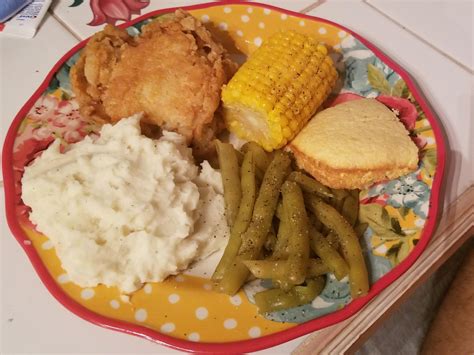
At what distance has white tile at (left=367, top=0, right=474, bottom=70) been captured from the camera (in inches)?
70.9

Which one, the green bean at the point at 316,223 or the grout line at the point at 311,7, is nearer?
the green bean at the point at 316,223

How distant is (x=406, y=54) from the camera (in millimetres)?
1750

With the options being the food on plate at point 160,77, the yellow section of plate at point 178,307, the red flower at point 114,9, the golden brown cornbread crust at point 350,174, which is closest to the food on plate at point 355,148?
the golden brown cornbread crust at point 350,174

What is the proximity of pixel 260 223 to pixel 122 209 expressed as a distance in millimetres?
329

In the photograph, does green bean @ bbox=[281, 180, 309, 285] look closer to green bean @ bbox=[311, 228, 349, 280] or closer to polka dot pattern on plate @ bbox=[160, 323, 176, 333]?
green bean @ bbox=[311, 228, 349, 280]

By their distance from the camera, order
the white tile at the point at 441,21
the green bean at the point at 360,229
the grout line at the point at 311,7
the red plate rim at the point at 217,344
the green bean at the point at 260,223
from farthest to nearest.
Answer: the grout line at the point at 311,7 → the white tile at the point at 441,21 → the green bean at the point at 360,229 → the green bean at the point at 260,223 → the red plate rim at the point at 217,344

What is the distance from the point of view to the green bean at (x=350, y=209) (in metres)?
1.29

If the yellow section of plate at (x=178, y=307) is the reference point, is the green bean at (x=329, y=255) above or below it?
above

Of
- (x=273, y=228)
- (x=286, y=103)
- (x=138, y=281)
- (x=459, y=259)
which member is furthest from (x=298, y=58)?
(x=459, y=259)

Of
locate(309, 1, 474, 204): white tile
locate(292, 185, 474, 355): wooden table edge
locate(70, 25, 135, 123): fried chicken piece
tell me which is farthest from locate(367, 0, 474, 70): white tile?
locate(70, 25, 135, 123): fried chicken piece

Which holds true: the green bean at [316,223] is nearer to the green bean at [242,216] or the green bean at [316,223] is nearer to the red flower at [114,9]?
the green bean at [242,216]

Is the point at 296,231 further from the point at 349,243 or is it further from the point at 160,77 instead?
the point at 160,77

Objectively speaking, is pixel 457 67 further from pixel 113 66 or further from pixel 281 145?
pixel 113 66

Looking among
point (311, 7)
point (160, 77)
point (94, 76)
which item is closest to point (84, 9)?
point (94, 76)
